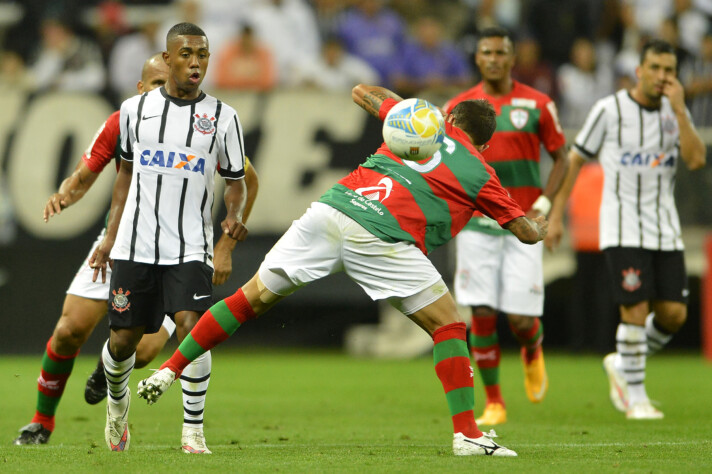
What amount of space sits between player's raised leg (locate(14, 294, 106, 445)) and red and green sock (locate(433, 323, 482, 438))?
2340 millimetres

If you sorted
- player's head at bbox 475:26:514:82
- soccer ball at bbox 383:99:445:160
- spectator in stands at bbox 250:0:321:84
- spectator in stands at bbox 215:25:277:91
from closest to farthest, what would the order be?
soccer ball at bbox 383:99:445:160 → player's head at bbox 475:26:514:82 → spectator in stands at bbox 215:25:277:91 → spectator in stands at bbox 250:0:321:84

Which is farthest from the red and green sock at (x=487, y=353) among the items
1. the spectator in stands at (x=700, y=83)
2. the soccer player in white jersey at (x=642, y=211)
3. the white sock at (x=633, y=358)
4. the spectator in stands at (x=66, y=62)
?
the spectator in stands at (x=66, y=62)

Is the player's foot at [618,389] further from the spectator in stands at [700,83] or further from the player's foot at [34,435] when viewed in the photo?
the spectator in stands at [700,83]

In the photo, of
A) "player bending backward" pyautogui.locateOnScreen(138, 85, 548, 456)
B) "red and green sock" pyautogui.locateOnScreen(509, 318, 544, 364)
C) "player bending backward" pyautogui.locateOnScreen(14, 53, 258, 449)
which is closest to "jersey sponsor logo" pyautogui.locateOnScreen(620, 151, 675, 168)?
"red and green sock" pyautogui.locateOnScreen(509, 318, 544, 364)

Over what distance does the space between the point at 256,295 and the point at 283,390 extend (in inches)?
186

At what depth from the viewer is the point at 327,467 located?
5535mm

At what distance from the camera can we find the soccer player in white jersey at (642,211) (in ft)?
27.6

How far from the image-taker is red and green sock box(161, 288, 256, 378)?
5.96m

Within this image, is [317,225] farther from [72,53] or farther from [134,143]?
[72,53]

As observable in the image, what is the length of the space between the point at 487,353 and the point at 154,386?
3450 millimetres

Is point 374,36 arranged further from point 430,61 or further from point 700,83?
point 700,83

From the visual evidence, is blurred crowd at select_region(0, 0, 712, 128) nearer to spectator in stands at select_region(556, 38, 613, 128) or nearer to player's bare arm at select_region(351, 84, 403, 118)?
spectator in stands at select_region(556, 38, 613, 128)

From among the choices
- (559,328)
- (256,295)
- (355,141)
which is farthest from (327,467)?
(559,328)

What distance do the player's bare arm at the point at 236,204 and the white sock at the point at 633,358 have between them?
3524 millimetres
